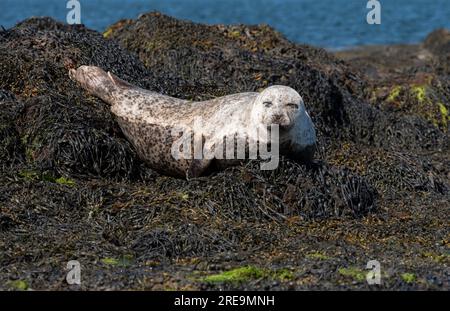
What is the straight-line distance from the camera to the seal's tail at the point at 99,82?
24.6 feet

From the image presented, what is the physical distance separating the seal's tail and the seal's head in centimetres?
143

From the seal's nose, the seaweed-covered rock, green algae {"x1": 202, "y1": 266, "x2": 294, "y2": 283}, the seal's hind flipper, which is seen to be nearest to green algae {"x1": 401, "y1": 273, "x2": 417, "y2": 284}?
green algae {"x1": 202, "y1": 266, "x2": 294, "y2": 283}

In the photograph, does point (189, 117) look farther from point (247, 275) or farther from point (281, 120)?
point (247, 275)

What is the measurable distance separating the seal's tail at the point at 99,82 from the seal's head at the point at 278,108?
4.69 ft

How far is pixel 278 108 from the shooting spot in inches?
253

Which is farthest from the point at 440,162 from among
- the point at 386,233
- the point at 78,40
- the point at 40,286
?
the point at 40,286

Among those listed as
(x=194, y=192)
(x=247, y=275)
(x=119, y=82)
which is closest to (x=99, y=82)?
(x=119, y=82)

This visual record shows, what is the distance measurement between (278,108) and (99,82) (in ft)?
5.80

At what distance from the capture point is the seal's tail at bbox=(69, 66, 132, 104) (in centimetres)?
750

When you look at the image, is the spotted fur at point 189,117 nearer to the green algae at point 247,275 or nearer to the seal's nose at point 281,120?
the seal's nose at point 281,120

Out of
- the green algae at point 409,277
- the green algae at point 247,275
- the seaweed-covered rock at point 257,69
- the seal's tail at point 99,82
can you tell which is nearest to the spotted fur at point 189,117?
the seal's tail at point 99,82

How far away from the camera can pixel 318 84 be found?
362 inches

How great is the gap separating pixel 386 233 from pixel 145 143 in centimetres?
195
